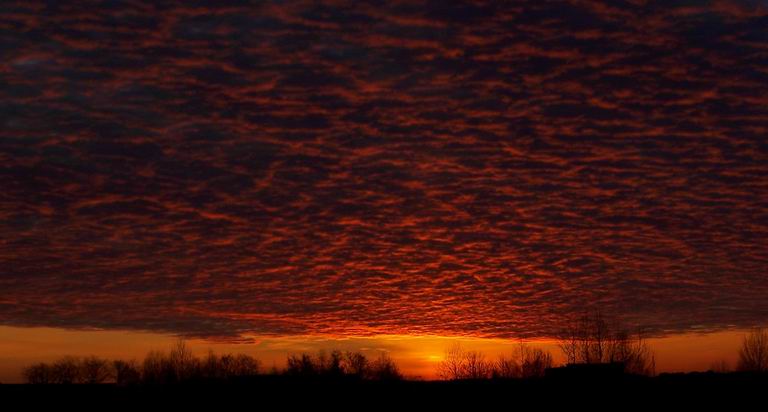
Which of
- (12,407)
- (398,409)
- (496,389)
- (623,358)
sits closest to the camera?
(12,407)

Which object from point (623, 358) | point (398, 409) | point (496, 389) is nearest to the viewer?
point (398, 409)

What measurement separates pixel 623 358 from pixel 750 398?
68662 mm

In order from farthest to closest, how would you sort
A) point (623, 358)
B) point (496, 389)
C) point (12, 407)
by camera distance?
1. point (623, 358)
2. point (496, 389)
3. point (12, 407)

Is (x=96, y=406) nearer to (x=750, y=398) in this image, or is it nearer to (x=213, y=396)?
(x=213, y=396)

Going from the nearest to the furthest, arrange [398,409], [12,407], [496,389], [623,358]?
[12,407], [398,409], [496,389], [623,358]

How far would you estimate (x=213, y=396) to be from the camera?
5316cm

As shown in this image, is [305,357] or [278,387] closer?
[278,387]

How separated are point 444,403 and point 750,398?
15.5 m

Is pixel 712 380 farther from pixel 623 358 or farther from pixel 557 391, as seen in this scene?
pixel 623 358

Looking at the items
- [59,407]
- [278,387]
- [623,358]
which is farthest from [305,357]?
[59,407]

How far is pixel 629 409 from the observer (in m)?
48.6

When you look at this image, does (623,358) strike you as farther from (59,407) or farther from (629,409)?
(59,407)

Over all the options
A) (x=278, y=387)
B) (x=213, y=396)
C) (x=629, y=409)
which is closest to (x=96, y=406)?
(x=213, y=396)

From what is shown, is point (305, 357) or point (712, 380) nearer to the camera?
point (712, 380)
